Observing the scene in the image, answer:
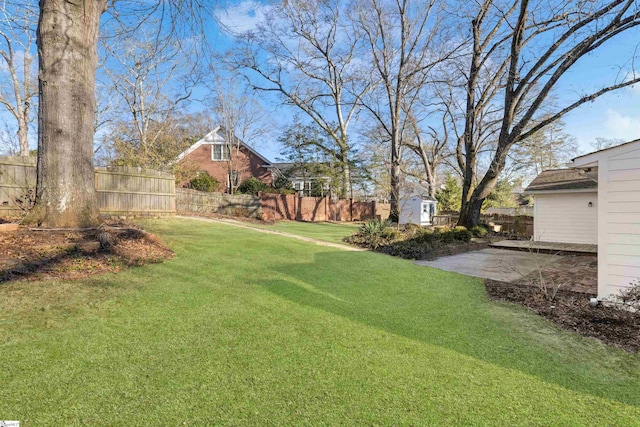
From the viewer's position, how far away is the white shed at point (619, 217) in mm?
4773

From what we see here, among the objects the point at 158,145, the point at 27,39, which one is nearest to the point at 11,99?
the point at 27,39

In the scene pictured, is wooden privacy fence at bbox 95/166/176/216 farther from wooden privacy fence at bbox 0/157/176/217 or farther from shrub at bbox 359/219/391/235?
shrub at bbox 359/219/391/235

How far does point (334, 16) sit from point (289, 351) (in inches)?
890

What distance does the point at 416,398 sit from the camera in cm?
231

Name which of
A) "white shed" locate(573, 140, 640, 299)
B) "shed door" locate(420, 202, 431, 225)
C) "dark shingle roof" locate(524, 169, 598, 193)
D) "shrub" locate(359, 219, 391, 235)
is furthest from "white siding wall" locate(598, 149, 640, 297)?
"shed door" locate(420, 202, 431, 225)

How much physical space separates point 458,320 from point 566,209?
39.0 feet

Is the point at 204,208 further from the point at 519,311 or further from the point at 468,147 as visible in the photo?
the point at 519,311

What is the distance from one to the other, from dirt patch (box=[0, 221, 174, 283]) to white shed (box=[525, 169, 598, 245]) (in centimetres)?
1405

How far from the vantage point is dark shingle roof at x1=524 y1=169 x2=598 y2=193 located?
11759 mm

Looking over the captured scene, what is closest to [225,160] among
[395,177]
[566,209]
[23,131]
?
[23,131]

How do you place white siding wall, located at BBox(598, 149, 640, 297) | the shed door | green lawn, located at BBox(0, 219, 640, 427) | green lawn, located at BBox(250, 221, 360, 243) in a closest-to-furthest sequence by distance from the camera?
green lawn, located at BBox(0, 219, 640, 427)
white siding wall, located at BBox(598, 149, 640, 297)
green lawn, located at BBox(250, 221, 360, 243)
the shed door

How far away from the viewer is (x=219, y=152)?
27.1 metres

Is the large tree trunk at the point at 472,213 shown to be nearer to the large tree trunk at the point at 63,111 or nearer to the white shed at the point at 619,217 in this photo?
the white shed at the point at 619,217

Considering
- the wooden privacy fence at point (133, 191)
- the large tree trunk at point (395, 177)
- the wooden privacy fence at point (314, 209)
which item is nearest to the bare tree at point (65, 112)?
the wooden privacy fence at point (133, 191)
